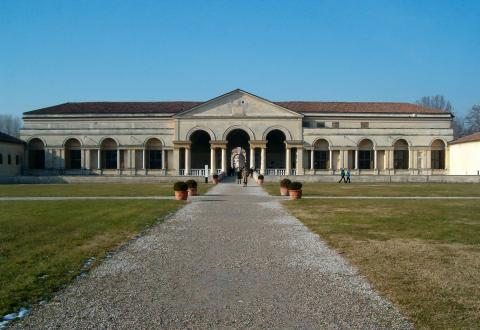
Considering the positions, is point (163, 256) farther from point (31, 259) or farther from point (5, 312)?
point (5, 312)

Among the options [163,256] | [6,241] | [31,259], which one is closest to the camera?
[31,259]

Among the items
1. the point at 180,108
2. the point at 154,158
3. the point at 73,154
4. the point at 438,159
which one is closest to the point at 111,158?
the point at 73,154

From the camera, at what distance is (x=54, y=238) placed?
10.9 m

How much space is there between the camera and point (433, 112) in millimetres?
54500

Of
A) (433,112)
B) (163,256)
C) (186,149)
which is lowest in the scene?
(163,256)

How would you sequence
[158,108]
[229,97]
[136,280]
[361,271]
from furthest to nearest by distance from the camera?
[158,108] → [229,97] → [361,271] → [136,280]

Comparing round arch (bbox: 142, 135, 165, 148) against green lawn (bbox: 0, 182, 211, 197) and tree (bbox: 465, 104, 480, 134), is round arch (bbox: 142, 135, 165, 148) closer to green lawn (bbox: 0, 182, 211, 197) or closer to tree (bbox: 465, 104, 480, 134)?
green lawn (bbox: 0, 182, 211, 197)

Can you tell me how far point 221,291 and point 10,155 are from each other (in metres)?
49.5

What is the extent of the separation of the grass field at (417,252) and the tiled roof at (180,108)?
37.4 meters

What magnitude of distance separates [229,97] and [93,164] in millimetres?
17696

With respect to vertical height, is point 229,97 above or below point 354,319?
above

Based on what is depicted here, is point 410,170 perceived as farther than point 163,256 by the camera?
Yes

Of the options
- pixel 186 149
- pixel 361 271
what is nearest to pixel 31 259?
pixel 361 271

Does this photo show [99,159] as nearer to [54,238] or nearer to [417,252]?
[54,238]
